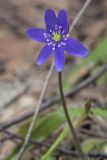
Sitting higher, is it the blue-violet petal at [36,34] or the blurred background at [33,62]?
the blurred background at [33,62]

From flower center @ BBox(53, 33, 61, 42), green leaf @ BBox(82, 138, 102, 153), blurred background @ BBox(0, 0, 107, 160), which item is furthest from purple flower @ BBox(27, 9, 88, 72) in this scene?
blurred background @ BBox(0, 0, 107, 160)

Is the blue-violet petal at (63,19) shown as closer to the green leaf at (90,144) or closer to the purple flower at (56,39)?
the purple flower at (56,39)

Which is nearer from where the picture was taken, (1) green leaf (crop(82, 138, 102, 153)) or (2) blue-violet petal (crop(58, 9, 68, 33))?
(2) blue-violet petal (crop(58, 9, 68, 33))

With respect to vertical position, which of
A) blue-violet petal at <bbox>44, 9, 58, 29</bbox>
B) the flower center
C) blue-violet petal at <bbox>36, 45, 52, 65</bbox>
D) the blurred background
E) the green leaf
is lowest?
Result: blue-violet petal at <bbox>36, 45, 52, 65</bbox>

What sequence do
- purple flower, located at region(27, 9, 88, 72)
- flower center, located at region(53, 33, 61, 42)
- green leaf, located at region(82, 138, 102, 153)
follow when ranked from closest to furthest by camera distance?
purple flower, located at region(27, 9, 88, 72), flower center, located at region(53, 33, 61, 42), green leaf, located at region(82, 138, 102, 153)

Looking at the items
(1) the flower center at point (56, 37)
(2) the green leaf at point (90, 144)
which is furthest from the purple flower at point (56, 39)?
(2) the green leaf at point (90, 144)

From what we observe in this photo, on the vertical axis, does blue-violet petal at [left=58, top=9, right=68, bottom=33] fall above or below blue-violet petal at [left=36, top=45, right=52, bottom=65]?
above

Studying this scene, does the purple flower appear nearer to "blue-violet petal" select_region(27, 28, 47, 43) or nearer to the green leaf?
"blue-violet petal" select_region(27, 28, 47, 43)

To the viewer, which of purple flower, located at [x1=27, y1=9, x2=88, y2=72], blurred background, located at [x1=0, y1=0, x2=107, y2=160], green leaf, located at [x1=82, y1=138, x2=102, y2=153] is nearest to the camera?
purple flower, located at [x1=27, y1=9, x2=88, y2=72]

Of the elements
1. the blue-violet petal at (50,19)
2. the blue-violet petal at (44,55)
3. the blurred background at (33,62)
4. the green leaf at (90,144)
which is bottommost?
the blue-violet petal at (44,55)
